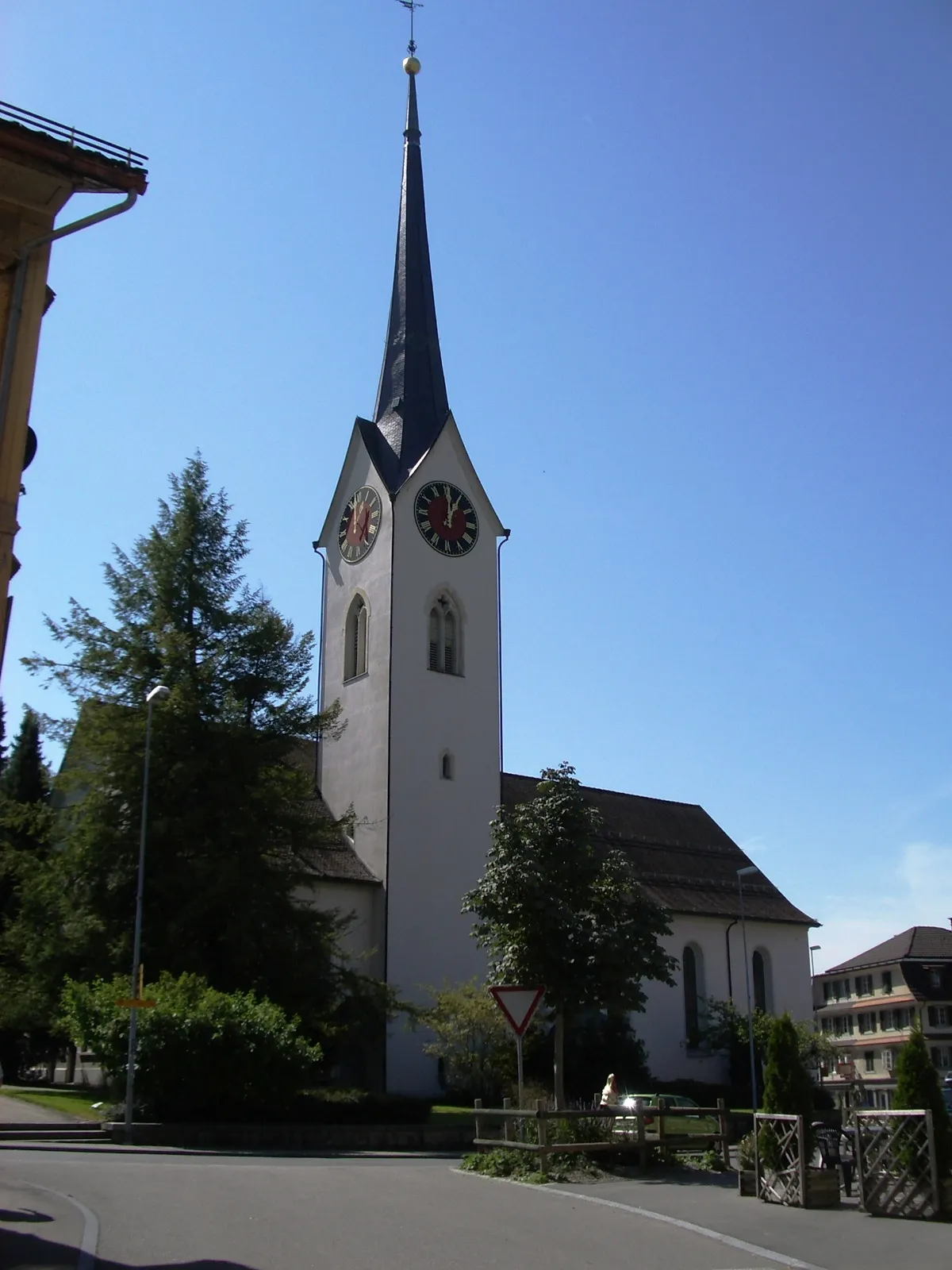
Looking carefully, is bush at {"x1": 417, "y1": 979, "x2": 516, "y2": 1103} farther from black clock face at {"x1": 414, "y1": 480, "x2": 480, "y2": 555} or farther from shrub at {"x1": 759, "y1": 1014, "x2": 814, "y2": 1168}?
shrub at {"x1": 759, "y1": 1014, "x2": 814, "y2": 1168}

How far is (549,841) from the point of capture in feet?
79.8

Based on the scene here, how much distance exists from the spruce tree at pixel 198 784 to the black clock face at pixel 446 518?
10377mm

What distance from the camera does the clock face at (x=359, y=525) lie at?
4372 cm

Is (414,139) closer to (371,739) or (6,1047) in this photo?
(371,739)

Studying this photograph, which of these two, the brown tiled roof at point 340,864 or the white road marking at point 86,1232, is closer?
the white road marking at point 86,1232

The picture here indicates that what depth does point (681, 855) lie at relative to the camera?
51844 millimetres

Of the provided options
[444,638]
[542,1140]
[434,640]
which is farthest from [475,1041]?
[542,1140]

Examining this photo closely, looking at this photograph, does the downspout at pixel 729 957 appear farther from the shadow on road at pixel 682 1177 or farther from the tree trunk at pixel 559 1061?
the shadow on road at pixel 682 1177

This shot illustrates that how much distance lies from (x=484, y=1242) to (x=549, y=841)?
13054 millimetres

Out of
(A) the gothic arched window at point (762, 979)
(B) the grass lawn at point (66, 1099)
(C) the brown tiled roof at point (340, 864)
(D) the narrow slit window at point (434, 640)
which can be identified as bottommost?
(B) the grass lawn at point (66, 1099)

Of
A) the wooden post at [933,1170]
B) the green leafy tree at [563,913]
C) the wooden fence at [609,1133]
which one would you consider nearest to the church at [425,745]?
the green leafy tree at [563,913]

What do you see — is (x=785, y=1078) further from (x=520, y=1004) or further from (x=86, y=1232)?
(x=86, y=1232)

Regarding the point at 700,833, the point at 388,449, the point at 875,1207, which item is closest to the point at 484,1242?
the point at 875,1207

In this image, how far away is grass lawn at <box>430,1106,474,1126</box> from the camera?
27.0m
